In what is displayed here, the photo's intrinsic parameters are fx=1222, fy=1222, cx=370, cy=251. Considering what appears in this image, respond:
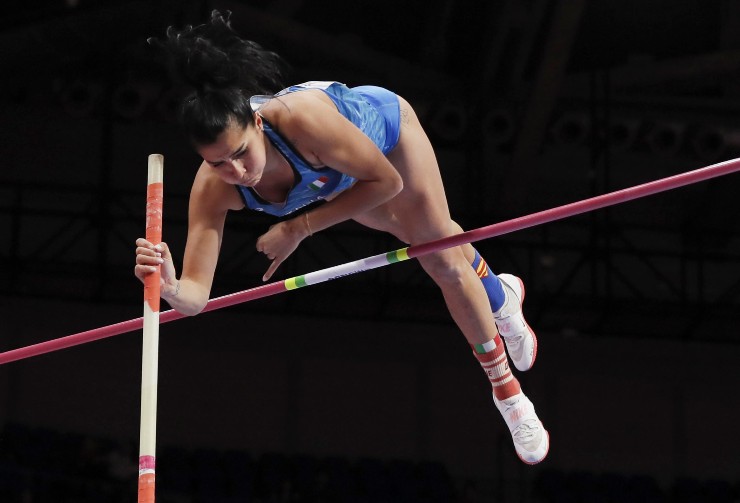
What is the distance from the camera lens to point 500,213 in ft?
38.1

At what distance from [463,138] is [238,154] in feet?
25.3

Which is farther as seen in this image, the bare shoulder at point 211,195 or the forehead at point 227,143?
the bare shoulder at point 211,195

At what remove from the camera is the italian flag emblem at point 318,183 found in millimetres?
3943

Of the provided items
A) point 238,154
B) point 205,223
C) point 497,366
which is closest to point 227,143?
point 238,154

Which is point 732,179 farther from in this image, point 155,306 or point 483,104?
point 155,306

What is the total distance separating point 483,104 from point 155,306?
25.1ft

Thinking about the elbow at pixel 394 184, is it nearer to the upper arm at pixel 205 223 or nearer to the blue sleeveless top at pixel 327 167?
the blue sleeveless top at pixel 327 167

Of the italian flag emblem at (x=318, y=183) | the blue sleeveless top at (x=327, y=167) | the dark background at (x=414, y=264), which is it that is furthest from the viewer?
the dark background at (x=414, y=264)

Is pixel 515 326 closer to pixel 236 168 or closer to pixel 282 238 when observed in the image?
pixel 282 238

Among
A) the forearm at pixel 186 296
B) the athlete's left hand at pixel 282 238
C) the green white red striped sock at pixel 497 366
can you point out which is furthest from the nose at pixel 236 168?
the green white red striped sock at pixel 497 366

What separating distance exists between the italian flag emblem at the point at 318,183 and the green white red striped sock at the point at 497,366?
1.18 metres

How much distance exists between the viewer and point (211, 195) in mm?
4043

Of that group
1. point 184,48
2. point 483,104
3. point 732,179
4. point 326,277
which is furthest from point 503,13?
point 184,48

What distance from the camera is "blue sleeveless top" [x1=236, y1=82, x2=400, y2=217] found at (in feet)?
12.6
